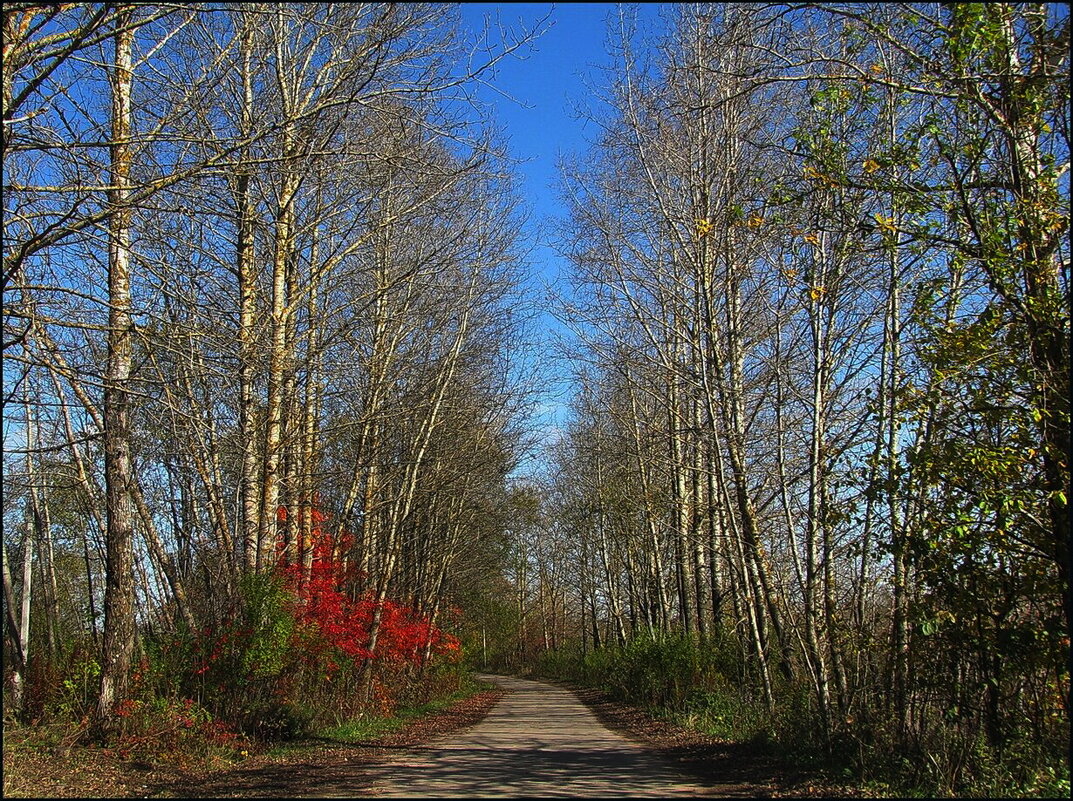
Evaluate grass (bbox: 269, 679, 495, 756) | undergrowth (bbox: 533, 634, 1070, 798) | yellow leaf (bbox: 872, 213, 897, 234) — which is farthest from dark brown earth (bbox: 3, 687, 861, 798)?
yellow leaf (bbox: 872, 213, 897, 234)

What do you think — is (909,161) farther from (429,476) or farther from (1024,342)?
(429,476)

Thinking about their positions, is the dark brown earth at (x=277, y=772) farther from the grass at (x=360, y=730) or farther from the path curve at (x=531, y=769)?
the path curve at (x=531, y=769)

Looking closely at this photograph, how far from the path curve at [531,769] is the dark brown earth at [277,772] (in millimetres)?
359

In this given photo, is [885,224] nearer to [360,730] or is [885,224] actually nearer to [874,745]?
[874,745]

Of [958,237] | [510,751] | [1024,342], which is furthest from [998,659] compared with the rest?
[510,751]

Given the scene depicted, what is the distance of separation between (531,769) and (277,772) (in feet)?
10.1

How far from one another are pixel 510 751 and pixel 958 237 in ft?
29.2

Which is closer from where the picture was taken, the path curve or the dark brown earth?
the dark brown earth

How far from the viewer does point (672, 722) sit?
1605cm

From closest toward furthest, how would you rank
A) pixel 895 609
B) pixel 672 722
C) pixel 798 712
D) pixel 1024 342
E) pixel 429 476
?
pixel 1024 342
pixel 895 609
pixel 798 712
pixel 672 722
pixel 429 476

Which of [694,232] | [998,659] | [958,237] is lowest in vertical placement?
[998,659]

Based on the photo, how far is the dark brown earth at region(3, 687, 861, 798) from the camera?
7844 mm

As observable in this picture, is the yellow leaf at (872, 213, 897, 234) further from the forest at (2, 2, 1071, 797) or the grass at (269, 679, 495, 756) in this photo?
the grass at (269, 679, 495, 756)

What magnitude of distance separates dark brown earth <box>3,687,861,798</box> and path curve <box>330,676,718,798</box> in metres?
0.36
